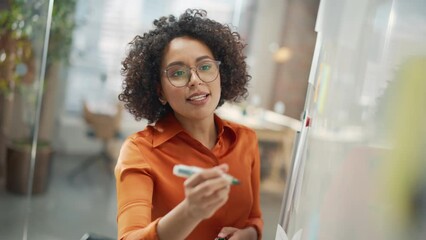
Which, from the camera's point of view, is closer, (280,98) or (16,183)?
(16,183)

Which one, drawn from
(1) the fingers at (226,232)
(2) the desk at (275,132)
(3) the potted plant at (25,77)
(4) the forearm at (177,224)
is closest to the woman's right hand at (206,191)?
(4) the forearm at (177,224)

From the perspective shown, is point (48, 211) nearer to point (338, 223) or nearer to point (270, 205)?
point (270, 205)

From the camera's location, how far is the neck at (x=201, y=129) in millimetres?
742

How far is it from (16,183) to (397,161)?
8.62ft

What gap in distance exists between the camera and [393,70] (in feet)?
2.06

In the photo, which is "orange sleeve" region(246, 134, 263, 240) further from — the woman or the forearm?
the forearm

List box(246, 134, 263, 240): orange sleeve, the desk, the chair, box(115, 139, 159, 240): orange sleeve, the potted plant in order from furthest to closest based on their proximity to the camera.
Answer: the chair < the potted plant < the desk < box(246, 134, 263, 240): orange sleeve < box(115, 139, 159, 240): orange sleeve

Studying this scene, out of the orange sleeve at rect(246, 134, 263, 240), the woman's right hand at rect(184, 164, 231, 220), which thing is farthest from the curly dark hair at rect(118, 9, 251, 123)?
the woman's right hand at rect(184, 164, 231, 220)

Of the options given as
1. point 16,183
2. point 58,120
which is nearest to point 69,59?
point 58,120

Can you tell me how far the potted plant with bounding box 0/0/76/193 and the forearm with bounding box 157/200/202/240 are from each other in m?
2.00

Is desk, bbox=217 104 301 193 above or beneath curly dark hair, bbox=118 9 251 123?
beneath

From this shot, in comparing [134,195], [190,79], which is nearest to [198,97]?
[190,79]

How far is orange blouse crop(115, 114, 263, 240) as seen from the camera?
0.68 m

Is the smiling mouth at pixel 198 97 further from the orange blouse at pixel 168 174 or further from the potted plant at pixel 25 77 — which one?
the potted plant at pixel 25 77
